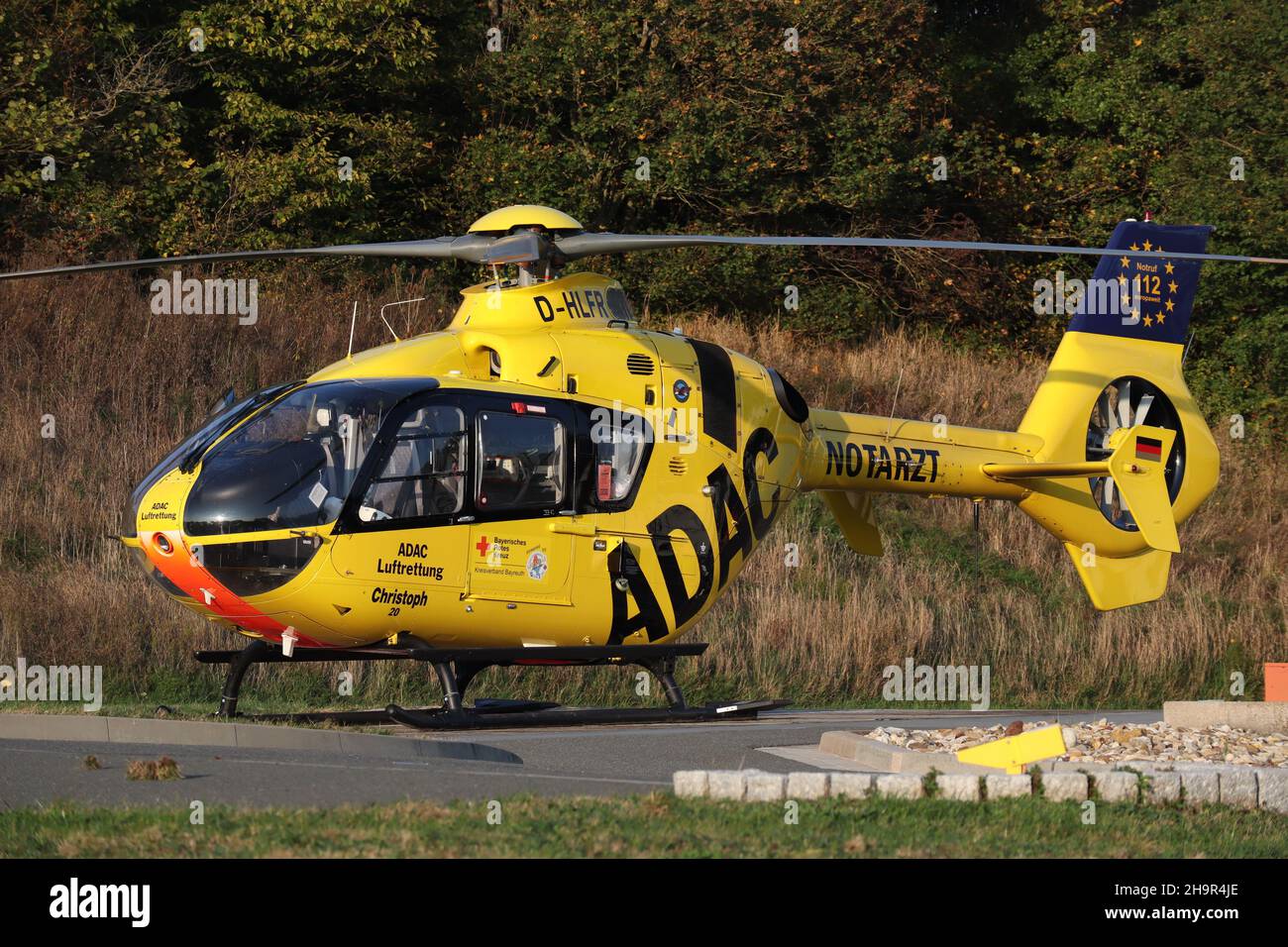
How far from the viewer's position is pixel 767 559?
2312cm

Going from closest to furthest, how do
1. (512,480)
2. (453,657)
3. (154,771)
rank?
(154,771) < (453,657) < (512,480)

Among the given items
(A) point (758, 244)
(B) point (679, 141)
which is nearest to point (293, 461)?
(A) point (758, 244)

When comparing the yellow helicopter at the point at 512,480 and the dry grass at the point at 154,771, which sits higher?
the yellow helicopter at the point at 512,480

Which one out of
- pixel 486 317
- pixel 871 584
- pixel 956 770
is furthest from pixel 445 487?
pixel 871 584

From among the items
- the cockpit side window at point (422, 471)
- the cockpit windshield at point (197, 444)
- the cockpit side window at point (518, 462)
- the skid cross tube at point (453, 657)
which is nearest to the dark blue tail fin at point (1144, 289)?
the skid cross tube at point (453, 657)

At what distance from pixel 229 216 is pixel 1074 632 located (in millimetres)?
16217

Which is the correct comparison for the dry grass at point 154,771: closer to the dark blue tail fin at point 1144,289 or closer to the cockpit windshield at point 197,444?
the cockpit windshield at point 197,444

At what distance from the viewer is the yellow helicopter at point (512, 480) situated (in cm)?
1246

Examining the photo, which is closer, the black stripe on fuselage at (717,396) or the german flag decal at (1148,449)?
the black stripe on fuselage at (717,396)

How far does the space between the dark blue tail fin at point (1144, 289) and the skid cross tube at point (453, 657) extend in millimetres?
7033

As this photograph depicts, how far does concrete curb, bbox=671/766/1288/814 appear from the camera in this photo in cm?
941

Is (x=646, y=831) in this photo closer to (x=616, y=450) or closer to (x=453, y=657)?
(x=453, y=657)

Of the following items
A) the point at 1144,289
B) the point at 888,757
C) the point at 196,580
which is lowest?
the point at 888,757

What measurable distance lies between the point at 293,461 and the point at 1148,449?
944 cm
